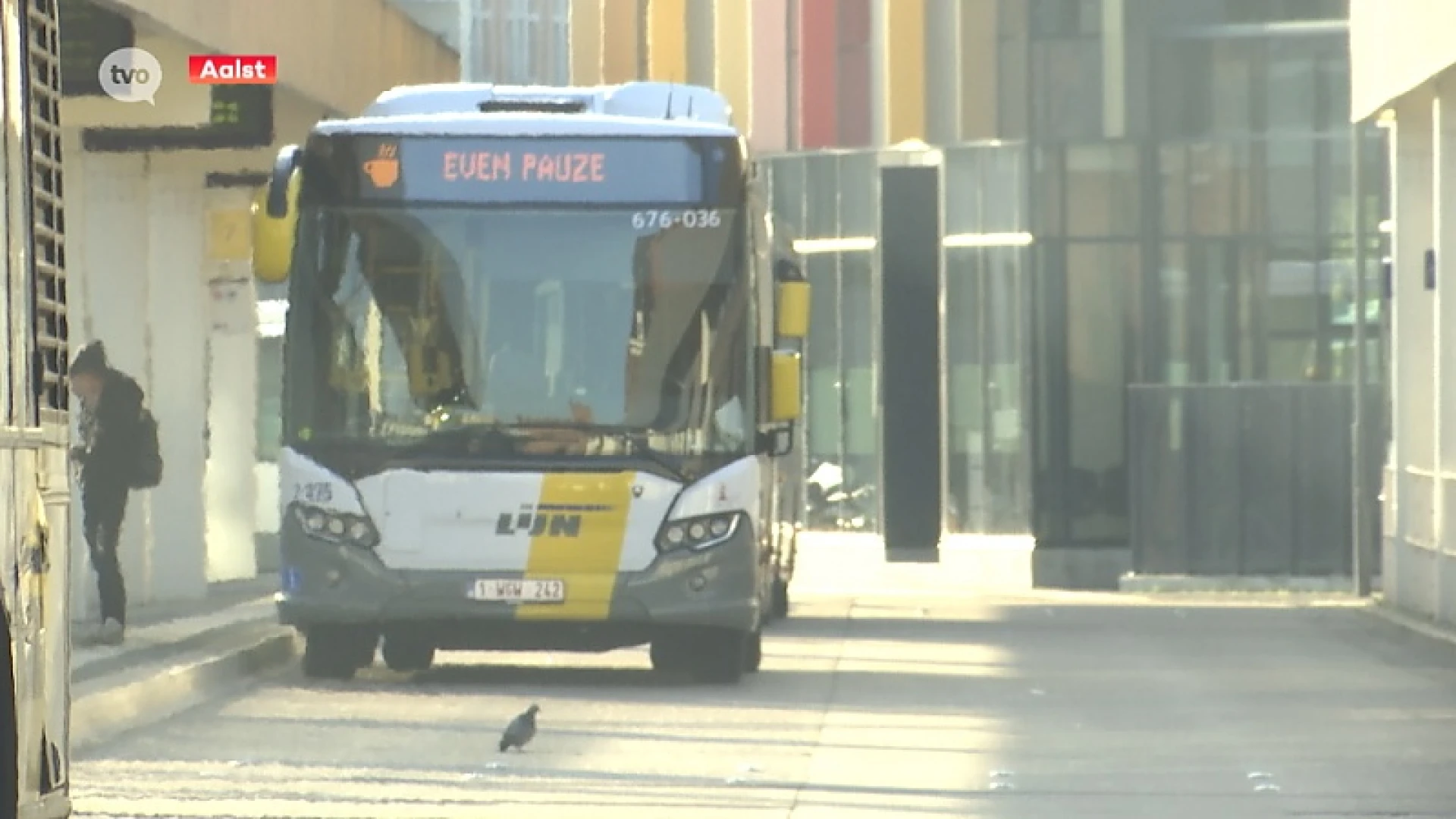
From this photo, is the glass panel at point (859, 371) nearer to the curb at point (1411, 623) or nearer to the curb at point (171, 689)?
the curb at point (1411, 623)

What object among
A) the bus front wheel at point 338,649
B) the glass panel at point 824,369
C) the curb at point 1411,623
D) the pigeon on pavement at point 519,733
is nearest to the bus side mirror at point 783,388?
the bus front wheel at point 338,649

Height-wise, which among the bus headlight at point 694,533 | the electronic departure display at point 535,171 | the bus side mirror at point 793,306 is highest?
the electronic departure display at point 535,171

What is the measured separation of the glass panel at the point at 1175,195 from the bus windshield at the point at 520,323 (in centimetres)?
2244

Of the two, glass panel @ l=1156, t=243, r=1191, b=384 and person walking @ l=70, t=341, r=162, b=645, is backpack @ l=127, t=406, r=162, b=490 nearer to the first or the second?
person walking @ l=70, t=341, r=162, b=645

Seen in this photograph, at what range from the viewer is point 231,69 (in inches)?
925

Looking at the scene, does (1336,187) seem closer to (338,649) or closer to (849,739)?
(338,649)

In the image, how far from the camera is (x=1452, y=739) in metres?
16.7

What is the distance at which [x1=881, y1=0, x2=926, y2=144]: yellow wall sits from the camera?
43.1 meters

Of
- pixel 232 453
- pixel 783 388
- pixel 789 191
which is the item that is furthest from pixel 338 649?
pixel 789 191

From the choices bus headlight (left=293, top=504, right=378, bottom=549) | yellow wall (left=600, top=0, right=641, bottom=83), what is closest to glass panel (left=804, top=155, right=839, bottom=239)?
yellow wall (left=600, top=0, right=641, bottom=83)

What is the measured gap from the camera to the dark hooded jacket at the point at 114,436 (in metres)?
22.2

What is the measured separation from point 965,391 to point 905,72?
375cm

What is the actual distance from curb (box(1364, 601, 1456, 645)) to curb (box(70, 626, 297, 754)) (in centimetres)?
843

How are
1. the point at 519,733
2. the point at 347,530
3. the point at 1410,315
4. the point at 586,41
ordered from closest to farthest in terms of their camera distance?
the point at 519,733, the point at 347,530, the point at 1410,315, the point at 586,41
